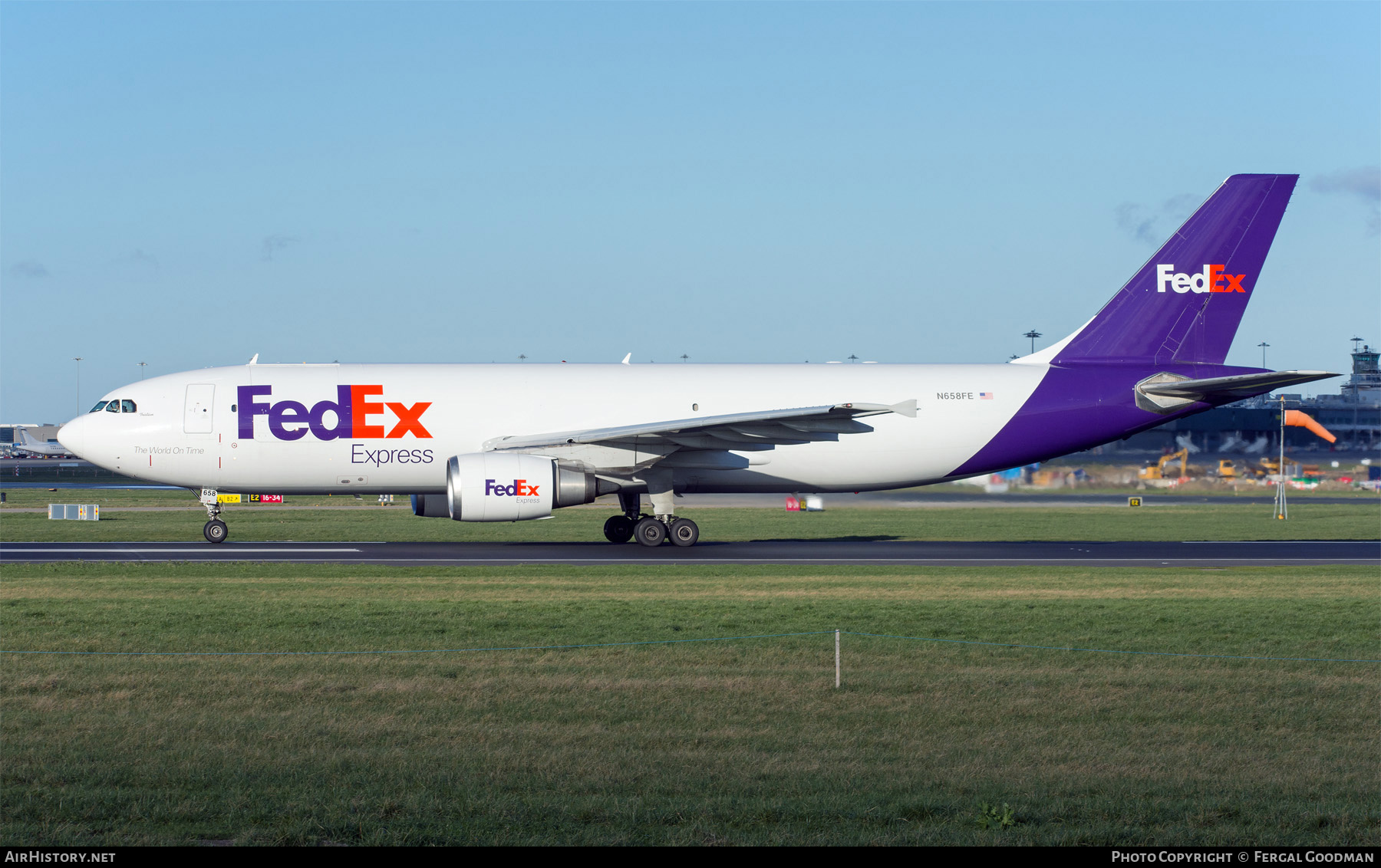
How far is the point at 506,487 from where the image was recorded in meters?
26.5

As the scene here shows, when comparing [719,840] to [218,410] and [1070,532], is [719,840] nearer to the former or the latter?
[218,410]

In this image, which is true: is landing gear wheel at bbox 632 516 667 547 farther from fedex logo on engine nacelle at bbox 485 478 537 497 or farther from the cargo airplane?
fedex logo on engine nacelle at bbox 485 478 537 497

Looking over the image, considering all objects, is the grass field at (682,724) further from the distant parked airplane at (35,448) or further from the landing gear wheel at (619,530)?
the distant parked airplane at (35,448)

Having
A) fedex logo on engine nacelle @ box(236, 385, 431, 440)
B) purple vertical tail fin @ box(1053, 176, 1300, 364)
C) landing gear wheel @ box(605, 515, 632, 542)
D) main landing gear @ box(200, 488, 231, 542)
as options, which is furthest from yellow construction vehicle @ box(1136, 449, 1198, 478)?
main landing gear @ box(200, 488, 231, 542)

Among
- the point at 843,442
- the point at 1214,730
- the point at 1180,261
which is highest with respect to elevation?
the point at 1180,261

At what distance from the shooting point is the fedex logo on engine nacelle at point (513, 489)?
26422mm

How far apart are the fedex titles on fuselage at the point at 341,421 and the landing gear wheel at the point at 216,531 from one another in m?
2.34

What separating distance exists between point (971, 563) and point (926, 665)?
42.6ft

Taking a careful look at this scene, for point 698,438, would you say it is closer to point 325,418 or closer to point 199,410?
point 325,418

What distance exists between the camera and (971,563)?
25469 mm

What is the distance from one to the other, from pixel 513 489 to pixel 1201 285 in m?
18.3

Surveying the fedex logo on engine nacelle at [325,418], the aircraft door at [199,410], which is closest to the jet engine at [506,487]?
the fedex logo on engine nacelle at [325,418]

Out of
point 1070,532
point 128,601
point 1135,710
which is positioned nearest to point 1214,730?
point 1135,710

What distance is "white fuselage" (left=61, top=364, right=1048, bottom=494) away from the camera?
1141 inches
